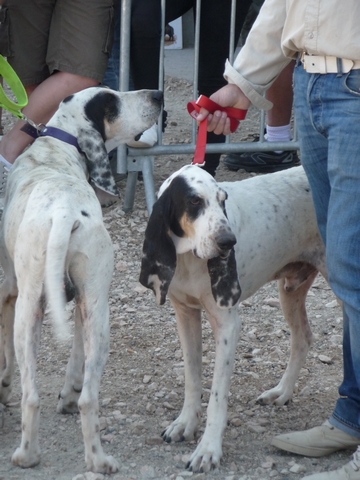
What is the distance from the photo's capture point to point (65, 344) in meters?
4.17

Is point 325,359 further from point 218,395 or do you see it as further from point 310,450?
point 218,395

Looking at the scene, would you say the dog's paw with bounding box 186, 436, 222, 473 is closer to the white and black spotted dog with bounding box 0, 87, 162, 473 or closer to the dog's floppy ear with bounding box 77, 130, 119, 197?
the white and black spotted dog with bounding box 0, 87, 162, 473

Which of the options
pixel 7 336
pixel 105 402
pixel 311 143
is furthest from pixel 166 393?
pixel 311 143

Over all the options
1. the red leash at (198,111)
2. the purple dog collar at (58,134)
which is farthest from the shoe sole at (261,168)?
the red leash at (198,111)

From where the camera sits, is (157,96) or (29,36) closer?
(157,96)

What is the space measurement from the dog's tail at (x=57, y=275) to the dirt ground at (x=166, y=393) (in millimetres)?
606

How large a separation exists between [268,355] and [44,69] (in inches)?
90.3

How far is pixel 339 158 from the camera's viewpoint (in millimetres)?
2529

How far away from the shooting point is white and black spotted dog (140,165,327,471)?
2.99m

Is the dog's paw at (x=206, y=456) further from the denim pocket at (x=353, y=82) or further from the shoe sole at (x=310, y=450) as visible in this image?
the denim pocket at (x=353, y=82)

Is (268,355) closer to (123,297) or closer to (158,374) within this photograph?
(158,374)

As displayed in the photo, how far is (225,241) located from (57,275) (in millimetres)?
635

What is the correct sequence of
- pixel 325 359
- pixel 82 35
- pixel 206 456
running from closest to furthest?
pixel 206 456 < pixel 325 359 < pixel 82 35

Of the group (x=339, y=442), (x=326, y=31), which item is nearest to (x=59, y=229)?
(x=326, y=31)
